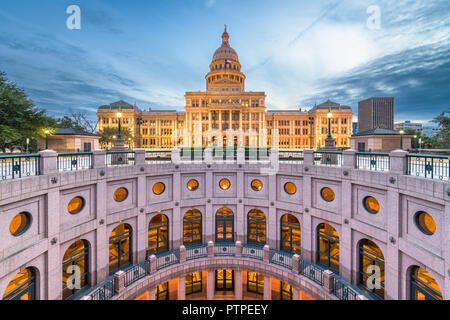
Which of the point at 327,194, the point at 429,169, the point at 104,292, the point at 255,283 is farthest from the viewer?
the point at 255,283

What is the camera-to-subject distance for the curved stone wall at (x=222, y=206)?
8.93 meters

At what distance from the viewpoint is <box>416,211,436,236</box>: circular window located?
9312 mm

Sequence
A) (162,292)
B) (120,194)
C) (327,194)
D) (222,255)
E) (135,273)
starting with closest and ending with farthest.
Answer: (135,273), (120,194), (327,194), (162,292), (222,255)

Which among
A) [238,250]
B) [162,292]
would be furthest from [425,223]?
[162,292]

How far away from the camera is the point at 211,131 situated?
247ft

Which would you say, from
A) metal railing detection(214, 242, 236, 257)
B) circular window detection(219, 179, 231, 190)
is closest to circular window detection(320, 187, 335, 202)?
circular window detection(219, 179, 231, 190)

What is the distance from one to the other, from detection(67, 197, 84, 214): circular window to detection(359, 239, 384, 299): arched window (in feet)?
58.6

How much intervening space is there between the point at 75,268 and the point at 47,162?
6.73 metres

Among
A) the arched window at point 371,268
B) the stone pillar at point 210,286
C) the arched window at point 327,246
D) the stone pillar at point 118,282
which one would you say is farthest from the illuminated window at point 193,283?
the arched window at point 371,268

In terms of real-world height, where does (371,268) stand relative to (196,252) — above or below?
above

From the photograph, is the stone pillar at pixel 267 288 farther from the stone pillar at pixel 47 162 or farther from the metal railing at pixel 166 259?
the stone pillar at pixel 47 162

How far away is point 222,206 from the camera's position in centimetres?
1830

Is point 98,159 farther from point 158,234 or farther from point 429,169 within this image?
point 429,169

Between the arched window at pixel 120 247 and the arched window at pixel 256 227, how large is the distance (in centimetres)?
989
